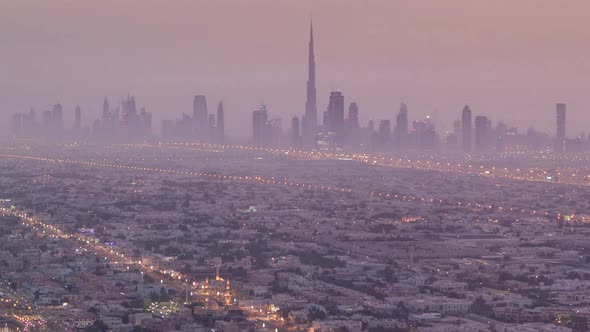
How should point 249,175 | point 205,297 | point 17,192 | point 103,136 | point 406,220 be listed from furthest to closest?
point 103,136 → point 249,175 → point 17,192 → point 406,220 → point 205,297

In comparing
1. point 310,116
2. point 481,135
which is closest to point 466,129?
point 481,135

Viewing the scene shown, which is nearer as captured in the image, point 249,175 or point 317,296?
point 317,296

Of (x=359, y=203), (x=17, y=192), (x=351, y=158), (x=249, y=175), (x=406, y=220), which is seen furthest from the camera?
(x=351, y=158)

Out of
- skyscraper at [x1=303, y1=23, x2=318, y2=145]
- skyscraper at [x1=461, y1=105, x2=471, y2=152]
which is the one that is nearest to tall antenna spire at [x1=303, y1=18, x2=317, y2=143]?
skyscraper at [x1=303, y1=23, x2=318, y2=145]

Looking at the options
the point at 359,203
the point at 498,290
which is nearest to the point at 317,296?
the point at 498,290

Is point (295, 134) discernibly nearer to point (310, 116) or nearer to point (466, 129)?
point (310, 116)

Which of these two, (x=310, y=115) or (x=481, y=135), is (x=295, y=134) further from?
(x=481, y=135)

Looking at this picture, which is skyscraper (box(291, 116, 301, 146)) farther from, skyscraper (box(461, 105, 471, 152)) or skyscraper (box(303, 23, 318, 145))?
skyscraper (box(461, 105, 471, 152))

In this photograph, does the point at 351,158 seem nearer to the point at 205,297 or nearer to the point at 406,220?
the point at 406,220
